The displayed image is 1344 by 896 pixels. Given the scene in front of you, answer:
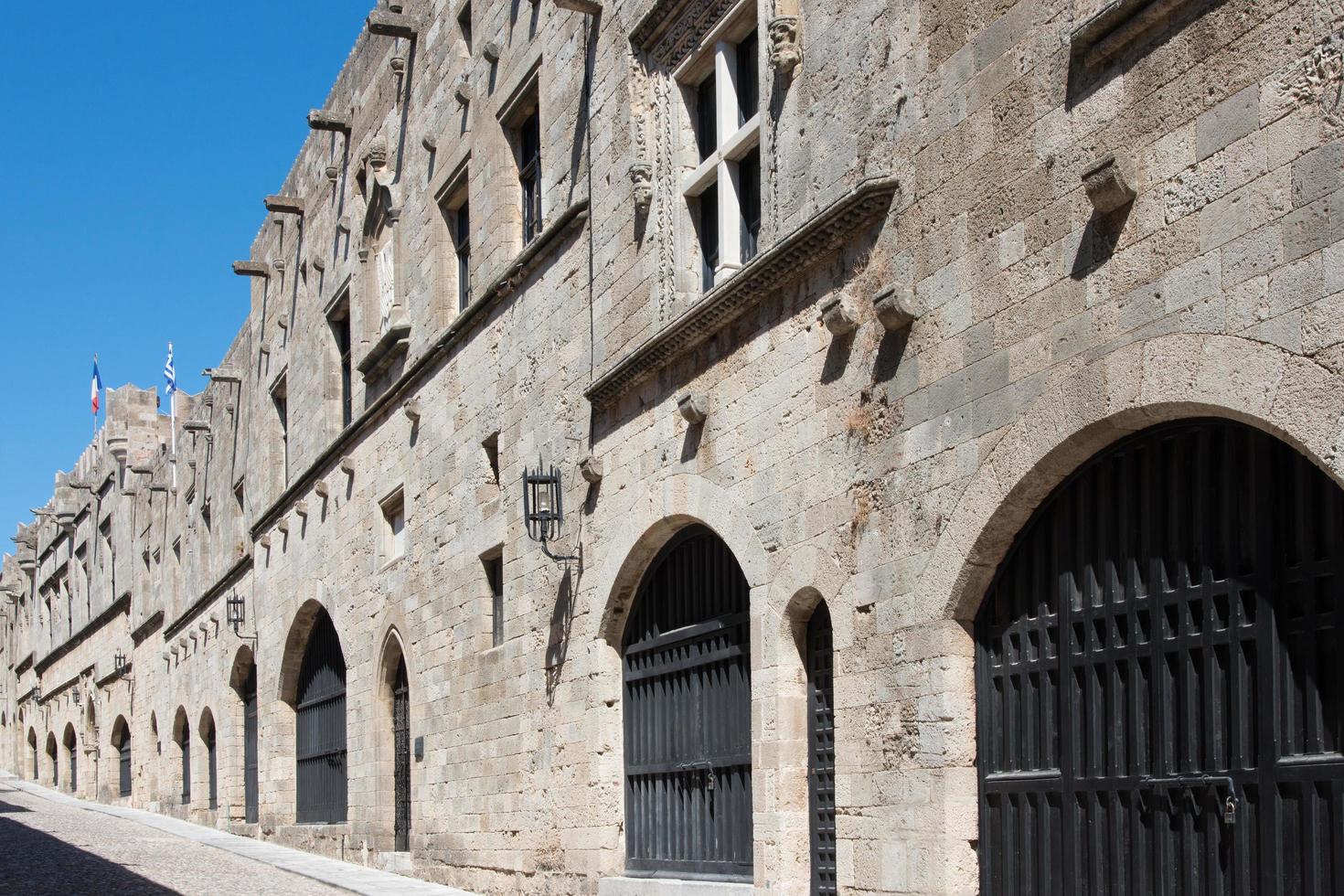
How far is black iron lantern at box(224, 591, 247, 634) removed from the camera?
78.1 ft

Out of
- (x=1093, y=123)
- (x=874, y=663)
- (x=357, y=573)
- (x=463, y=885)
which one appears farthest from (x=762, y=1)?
(x=357, y=573)

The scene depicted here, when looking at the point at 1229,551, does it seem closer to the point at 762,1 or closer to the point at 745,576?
the point at 745,576

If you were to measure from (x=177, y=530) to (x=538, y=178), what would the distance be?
1952 centimetres

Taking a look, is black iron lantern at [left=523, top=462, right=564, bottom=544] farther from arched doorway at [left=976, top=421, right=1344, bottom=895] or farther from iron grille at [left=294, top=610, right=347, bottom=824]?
iron grille at [left=294, top=610, right=347, bottom=824]

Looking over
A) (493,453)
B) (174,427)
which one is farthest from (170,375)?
(493,453)

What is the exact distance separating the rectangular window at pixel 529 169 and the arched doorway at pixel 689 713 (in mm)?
3870

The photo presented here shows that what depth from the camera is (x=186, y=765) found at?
30.1 metres

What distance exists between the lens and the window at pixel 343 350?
768 inches

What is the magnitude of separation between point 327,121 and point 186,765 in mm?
15245

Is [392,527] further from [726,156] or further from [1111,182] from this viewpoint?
[1111,182]

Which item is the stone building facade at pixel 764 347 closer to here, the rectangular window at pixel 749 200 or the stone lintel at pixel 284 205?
the rectangular window at pixel 749 200

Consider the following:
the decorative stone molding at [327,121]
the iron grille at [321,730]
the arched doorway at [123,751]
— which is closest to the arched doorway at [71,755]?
the arched doorway at [123,751]

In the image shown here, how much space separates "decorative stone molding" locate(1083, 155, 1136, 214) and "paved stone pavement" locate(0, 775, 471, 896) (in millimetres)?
9232

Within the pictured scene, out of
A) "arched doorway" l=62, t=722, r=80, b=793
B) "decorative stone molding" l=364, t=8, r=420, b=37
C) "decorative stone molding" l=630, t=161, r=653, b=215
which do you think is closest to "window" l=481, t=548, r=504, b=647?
"decorative stone molding" l=630, t=161, r=653, b=215
